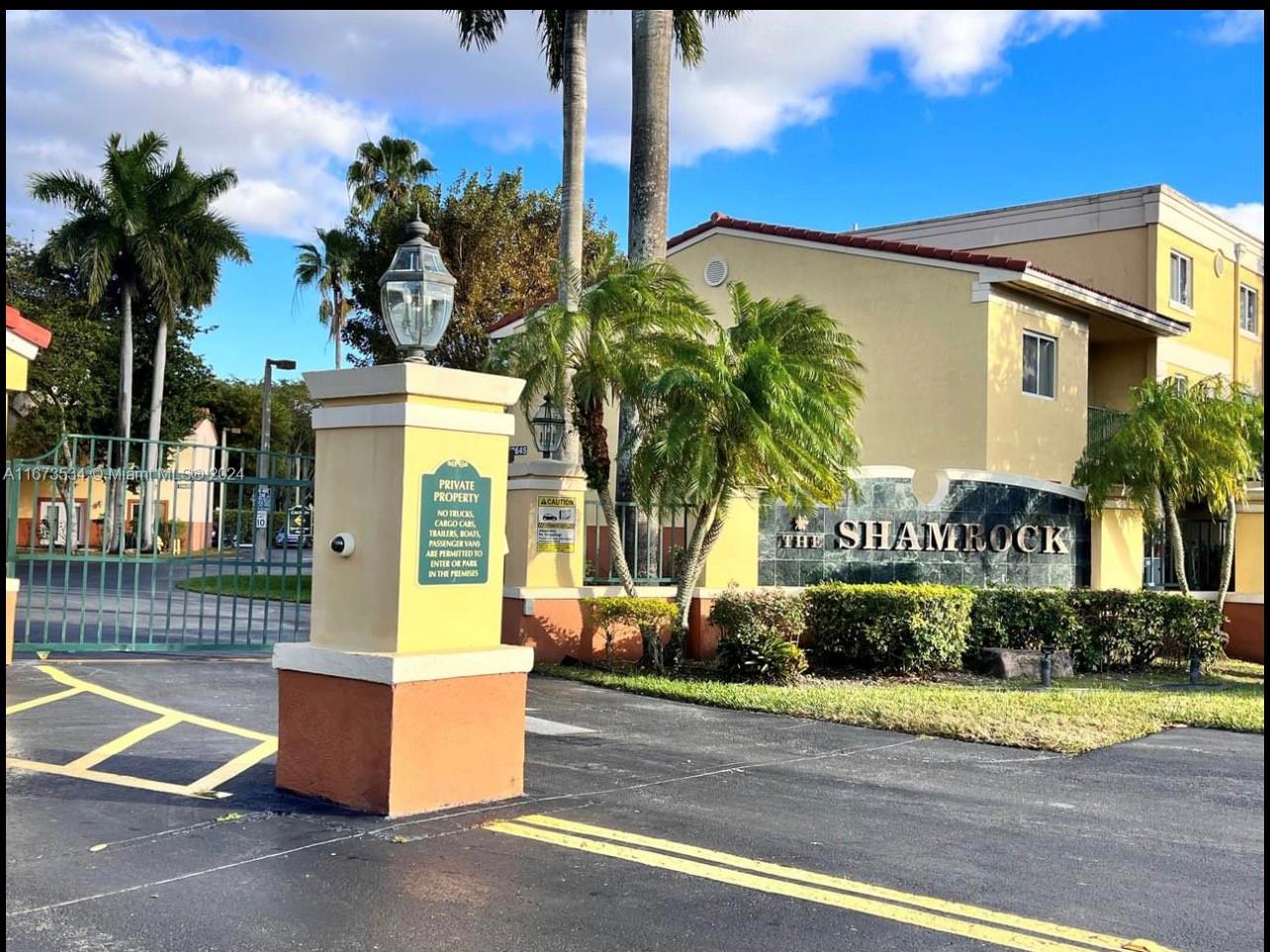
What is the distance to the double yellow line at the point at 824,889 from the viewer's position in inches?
214

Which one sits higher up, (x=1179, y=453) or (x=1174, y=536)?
(x=1179, y=453)

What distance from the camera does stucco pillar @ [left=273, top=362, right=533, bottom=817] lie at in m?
7.22

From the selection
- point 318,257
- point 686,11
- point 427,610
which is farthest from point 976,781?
point 318,257

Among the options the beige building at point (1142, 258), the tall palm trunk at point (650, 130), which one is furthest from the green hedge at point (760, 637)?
the beige building at point (1142, 258)

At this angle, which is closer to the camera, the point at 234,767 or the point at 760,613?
the point at 234,767

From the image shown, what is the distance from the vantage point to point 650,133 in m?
17.9

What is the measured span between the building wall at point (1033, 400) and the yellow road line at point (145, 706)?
13.9 m

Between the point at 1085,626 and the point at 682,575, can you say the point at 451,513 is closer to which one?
the point at 682,575

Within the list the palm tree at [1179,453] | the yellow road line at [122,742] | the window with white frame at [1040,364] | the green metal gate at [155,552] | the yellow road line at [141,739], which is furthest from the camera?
the window with white frame at [1040,364]

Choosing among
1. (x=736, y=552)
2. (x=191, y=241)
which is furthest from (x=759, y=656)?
(x=191, y=241)

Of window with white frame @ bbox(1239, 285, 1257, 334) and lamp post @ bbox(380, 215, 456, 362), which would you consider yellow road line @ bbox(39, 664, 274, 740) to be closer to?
lamp post @ bbox(380, 215, 456, 362)

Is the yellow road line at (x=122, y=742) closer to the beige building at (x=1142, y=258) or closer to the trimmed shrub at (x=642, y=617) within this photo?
the trimmed shrub at (x=642, y=617)

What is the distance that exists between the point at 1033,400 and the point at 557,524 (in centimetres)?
1064

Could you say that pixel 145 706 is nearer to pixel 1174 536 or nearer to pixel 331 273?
pixel 1174 536
